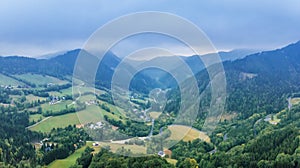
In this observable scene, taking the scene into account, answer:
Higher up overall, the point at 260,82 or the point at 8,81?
the point at 8,81

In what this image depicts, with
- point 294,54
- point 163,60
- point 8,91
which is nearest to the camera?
point 163,60

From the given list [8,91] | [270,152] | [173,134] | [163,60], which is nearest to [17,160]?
[173,134]

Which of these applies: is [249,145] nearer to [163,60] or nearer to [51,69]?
[163,60]

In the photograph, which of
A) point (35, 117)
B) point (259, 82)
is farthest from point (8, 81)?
point (259, 82)

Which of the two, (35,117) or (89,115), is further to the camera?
(35,117)

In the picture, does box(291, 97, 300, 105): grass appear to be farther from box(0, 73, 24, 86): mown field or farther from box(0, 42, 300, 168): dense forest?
box(0, 73, 24, 86): mown field

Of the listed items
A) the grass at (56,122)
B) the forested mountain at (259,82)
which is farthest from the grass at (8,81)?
the grass at (56,122)

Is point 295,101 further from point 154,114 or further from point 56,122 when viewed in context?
point 154,114

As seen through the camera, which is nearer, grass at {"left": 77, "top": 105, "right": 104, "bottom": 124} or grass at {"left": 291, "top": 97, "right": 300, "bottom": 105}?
grass at {"left": 77, "top": 105, "right": 104, "bottom": 124}

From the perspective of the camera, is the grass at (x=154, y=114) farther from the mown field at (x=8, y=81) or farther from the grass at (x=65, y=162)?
the mown field at (x=8, y=81)

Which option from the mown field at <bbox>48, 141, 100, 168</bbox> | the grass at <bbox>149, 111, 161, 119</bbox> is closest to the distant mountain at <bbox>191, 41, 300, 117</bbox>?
the grass at <bbox>149, 111, 161, 119</bbox>

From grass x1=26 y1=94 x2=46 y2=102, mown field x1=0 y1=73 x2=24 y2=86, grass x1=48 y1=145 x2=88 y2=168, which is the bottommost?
grass x1=48 y1=145 x2=88 y2=168
